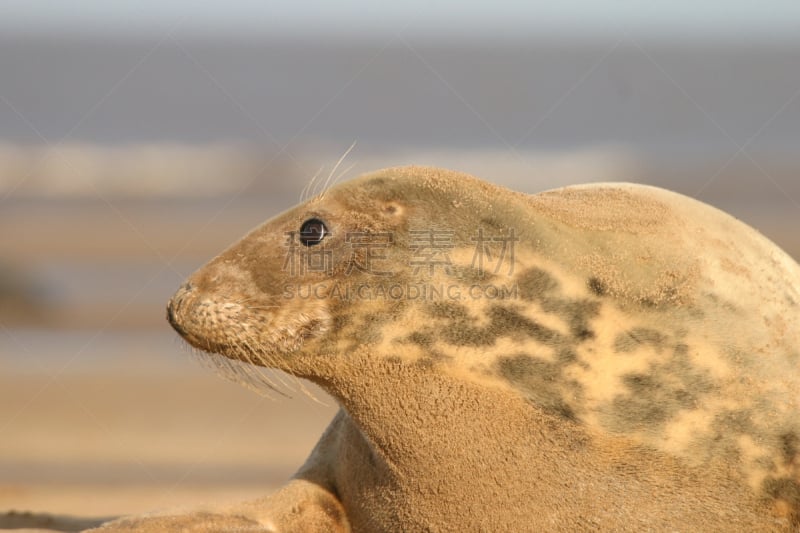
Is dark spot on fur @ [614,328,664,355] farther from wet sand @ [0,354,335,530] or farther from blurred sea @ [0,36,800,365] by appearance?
blurred sea @ [0,36,800,365]

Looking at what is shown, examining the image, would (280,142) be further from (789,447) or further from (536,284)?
(789,447)

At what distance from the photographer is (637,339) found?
4.40 m

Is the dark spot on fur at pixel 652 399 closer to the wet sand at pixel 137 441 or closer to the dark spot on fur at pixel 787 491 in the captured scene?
the dark spot on fur at pixel 787 491

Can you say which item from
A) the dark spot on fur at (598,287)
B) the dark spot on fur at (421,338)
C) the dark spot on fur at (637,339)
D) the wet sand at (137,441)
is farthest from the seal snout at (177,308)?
the wet sand at (137,441)

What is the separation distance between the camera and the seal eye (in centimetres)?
468

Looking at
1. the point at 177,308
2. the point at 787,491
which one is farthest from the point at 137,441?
the point at 787,491

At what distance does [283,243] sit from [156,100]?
1170 inches

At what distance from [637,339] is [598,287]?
0.23 meters

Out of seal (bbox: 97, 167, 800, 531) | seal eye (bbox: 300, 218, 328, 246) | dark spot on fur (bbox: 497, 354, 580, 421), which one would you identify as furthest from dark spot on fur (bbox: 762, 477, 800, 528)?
seal eye (bbox: 300, 218, 328, 246)

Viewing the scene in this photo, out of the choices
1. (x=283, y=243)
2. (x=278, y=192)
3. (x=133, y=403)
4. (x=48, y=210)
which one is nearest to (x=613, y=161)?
(x=278, y=192)

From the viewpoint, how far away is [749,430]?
4.39m

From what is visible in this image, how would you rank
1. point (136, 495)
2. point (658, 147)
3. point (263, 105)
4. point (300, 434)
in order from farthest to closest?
1. point (263, 105)
2. point (658, 147)
3. point (300, 434)
4. point (136, 495)

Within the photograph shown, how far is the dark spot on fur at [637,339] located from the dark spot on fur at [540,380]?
8.1 inches

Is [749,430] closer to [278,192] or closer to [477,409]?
[477,409]
